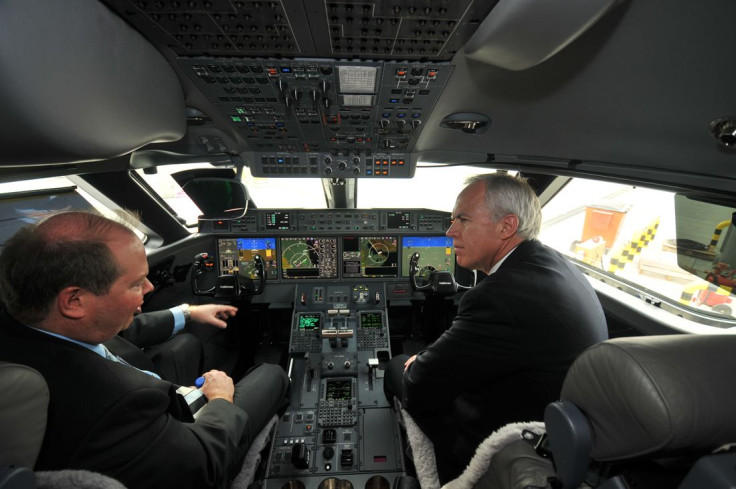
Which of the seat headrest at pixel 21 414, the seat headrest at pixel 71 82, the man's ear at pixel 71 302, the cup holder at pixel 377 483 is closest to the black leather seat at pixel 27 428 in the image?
the seat headrest at pixel 21 414

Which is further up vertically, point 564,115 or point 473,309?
point 564,115

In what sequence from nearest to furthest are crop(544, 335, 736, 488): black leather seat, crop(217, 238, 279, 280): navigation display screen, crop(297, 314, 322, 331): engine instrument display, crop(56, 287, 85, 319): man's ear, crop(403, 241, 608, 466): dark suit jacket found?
crop(544, 335, 736, 488): black leather seat, crop(56, 287, 85, 319): man's ear, crop(403, 241, 608, 466): dark suit jacket, crop(297, 314, 322, 331): engine instrument display, crop(217, 238, 279, 280): navigation display screen

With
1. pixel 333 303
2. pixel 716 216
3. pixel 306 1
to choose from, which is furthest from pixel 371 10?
pixel 333 303

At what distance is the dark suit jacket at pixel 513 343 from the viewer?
1211 mm

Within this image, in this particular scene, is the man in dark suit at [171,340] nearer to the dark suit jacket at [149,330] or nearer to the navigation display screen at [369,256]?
the dark suit jacket at [149,330]

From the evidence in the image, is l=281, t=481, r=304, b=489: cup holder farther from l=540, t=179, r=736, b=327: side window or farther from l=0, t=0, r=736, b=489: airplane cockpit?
l=540, t=179, r=736, b=327: side window

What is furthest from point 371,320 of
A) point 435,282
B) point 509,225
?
point 509,225

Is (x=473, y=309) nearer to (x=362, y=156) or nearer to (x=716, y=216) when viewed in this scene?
(x=716, y=216)

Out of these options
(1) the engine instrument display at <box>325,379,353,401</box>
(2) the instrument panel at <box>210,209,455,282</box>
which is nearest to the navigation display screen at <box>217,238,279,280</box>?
(2) the instrument panel at <box>210,209,455,282</box>

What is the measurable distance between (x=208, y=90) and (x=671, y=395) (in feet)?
6.41

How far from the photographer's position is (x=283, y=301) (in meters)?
3.24

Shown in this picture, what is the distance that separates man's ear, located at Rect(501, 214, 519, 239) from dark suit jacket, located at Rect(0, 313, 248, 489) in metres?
1.51

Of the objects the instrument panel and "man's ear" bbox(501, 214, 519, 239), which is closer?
"man's ear" bbox(501, 214, 519, 239)

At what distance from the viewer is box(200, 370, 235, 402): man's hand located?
1.59 metres
